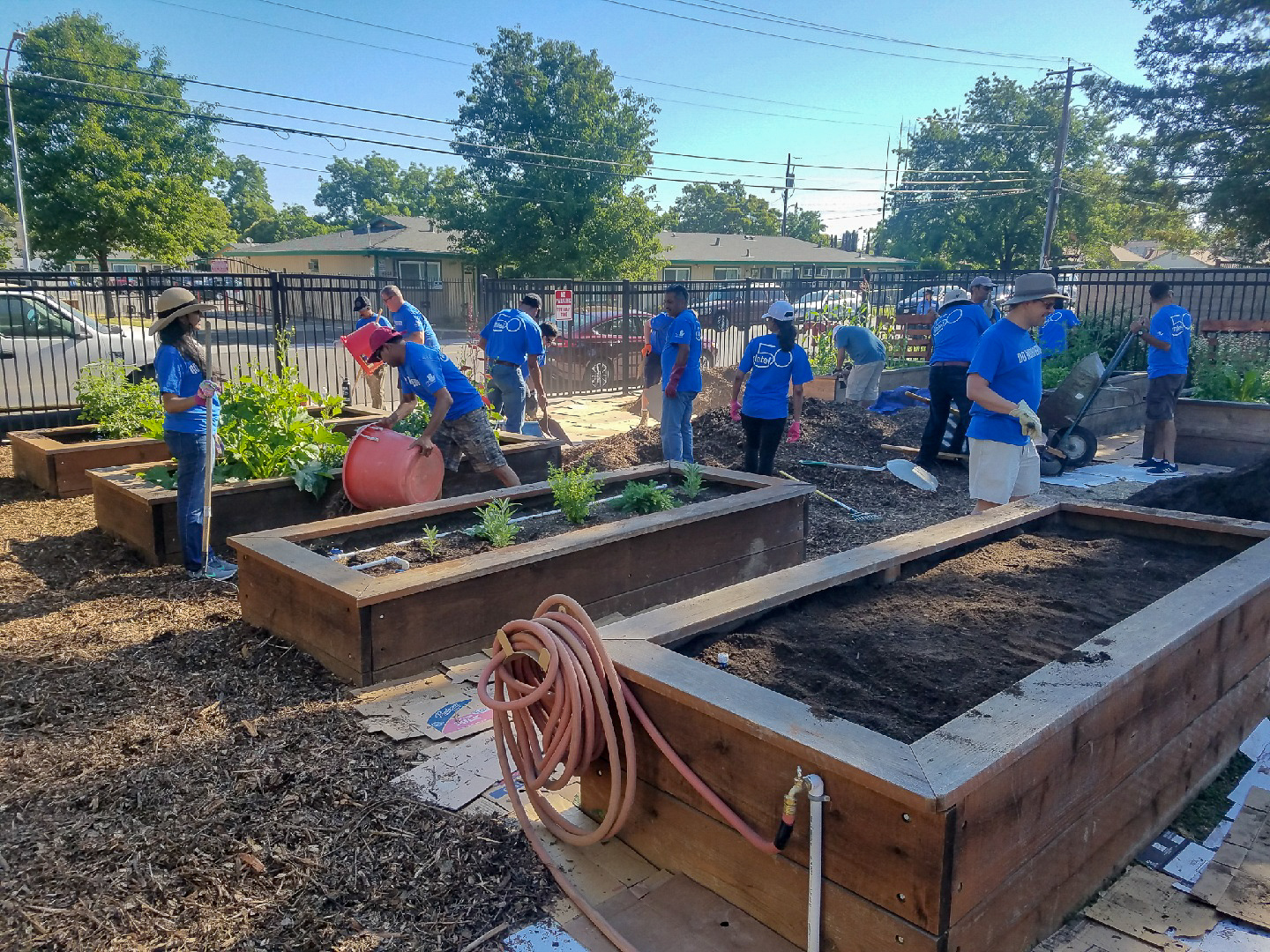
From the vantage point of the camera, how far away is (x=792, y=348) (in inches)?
307

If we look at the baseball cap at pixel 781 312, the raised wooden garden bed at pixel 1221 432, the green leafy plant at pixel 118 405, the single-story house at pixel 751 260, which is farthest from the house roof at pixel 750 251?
the baseball cap at pixel 781 312

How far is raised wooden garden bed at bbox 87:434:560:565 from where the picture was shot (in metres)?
6.20

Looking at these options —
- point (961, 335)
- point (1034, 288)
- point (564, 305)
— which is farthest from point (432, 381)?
point (564, 305)

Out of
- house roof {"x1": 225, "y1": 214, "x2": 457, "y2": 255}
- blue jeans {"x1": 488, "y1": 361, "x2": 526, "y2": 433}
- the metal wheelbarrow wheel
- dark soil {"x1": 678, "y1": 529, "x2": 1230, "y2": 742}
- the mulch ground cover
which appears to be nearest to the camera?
the mulch ground cover

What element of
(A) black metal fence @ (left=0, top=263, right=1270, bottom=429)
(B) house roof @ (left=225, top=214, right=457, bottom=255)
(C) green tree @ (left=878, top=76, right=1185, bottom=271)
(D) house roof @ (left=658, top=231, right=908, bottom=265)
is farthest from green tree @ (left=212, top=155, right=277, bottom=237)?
(A) black metal fence @ (left=0, top=263, right=1270, bottom=429)

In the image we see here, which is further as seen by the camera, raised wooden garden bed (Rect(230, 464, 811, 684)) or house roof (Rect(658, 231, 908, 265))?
house roof (Rect(658, 231, 908, 265))

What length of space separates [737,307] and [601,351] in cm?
364

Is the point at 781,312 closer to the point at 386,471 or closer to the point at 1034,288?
the point at 1034,288

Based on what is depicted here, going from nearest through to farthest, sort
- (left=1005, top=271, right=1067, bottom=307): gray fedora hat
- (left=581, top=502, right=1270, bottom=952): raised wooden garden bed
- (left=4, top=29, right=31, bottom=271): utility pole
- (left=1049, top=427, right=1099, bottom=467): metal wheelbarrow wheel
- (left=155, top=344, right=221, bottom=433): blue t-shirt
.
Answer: (left=581, top=502, right=1270, bottom=952): raised wooden garden bed, (left=1005, top=271, right=1067, bottom=307): gray fedora hat, (left=155, top=344, right=221, bottom=433): blue t-shirt, (left=1049, top=427, right=1099, bottom=467): metal wheelbarrow wheel, (left=4, top=29, right=31, bottom=271): utility pole

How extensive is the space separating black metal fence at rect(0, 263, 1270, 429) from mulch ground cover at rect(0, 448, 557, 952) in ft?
23.9

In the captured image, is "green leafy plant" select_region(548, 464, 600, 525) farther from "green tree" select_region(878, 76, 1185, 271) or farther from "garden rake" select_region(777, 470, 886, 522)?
"green tree" select_region(878, 76, 1185, 271)

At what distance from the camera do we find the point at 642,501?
605cm

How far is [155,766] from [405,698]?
1058mm

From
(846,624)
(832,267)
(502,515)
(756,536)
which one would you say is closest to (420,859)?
(846,624)
